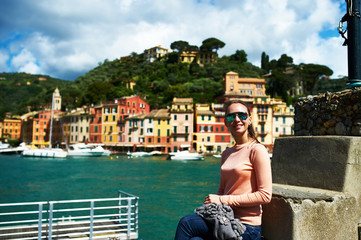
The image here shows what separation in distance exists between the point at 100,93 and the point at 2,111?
139ft

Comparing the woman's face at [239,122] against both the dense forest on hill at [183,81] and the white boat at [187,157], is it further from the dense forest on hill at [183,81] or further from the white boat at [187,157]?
the dense forest on hill at [183,81]

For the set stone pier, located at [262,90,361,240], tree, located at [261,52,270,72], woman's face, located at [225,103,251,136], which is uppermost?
tree, located at [261,52,270,72]

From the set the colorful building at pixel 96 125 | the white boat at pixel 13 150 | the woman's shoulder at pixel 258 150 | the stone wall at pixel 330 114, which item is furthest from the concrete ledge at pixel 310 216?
the white boat at pixel 13 150

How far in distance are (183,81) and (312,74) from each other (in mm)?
33184

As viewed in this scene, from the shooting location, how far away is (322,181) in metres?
2.69

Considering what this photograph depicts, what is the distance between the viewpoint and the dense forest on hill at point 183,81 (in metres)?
68.4

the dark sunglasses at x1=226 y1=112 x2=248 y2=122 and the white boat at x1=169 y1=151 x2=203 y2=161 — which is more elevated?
the dark sunglasses at x1=226 y1=112 x2=248 y2=122

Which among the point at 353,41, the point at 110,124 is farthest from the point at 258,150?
the point at 110,124

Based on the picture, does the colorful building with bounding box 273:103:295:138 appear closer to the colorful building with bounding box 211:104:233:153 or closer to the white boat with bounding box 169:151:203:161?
the colorful building with bounding box 211:104:233:153

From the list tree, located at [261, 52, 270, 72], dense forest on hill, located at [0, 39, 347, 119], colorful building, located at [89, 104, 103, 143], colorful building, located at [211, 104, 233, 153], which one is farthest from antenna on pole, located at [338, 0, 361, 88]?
tree, located at [261, 52, 270, 72]

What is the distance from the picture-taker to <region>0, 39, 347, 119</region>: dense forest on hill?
225 ft

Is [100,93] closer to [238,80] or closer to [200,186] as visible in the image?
[238,80]

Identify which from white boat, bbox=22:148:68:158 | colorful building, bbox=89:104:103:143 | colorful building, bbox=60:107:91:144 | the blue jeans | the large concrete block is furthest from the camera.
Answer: colorful building, bbox=60:107:91:144

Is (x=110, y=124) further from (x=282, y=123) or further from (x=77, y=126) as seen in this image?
(x=282, y=123)
